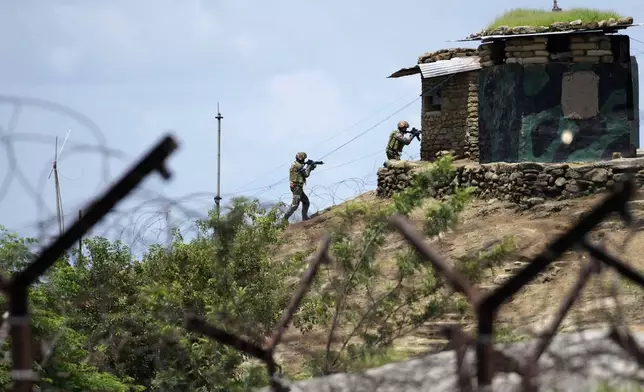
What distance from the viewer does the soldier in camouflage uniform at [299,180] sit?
88.7ft

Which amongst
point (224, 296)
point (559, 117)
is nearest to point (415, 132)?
point (559, 117)

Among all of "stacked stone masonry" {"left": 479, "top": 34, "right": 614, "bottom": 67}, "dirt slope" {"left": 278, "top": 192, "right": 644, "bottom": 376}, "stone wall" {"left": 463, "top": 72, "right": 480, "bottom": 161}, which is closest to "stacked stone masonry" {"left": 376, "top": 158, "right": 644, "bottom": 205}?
"dirt slope" {"left": 278, "top": 192, "right": 644, "bottom": 376}

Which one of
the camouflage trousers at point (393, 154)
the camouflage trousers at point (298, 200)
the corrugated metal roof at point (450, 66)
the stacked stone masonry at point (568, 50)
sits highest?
the corrugated metal roof at point (450, 66)

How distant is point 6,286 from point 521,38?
21421mm

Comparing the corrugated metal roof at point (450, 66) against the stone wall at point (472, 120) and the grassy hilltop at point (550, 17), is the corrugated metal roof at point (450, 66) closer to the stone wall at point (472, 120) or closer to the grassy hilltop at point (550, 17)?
the stone wall at point (472, 120)

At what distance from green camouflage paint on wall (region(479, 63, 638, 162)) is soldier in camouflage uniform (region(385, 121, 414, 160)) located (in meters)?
4.47

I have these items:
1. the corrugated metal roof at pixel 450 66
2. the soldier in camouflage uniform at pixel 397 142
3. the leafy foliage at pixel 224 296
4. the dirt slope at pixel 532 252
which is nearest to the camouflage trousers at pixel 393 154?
the soldier in camouflage uniform at pixel 397 142

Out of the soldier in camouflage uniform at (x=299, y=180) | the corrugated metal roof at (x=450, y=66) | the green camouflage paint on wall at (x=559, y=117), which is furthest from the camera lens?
the corrugated metal roof at (x=450, y=66)

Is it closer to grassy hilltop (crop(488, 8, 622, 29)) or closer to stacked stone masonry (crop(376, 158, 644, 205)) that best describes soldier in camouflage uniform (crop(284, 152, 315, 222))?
stacked stone masonry (crop(376, 158, 644, 205))

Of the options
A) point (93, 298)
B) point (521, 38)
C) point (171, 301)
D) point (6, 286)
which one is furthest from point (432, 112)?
point (6, 286)

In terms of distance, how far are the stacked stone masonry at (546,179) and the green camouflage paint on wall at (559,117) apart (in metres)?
0.90

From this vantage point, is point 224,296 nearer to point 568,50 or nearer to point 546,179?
point 546,179

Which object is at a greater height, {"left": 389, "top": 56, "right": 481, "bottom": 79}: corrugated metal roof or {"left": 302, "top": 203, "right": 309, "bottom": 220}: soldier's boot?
{"left": 389, "top": 56, "right": 481, "bottom": 79}: corrugated metal roof

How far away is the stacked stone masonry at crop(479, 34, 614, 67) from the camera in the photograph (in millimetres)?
24375
